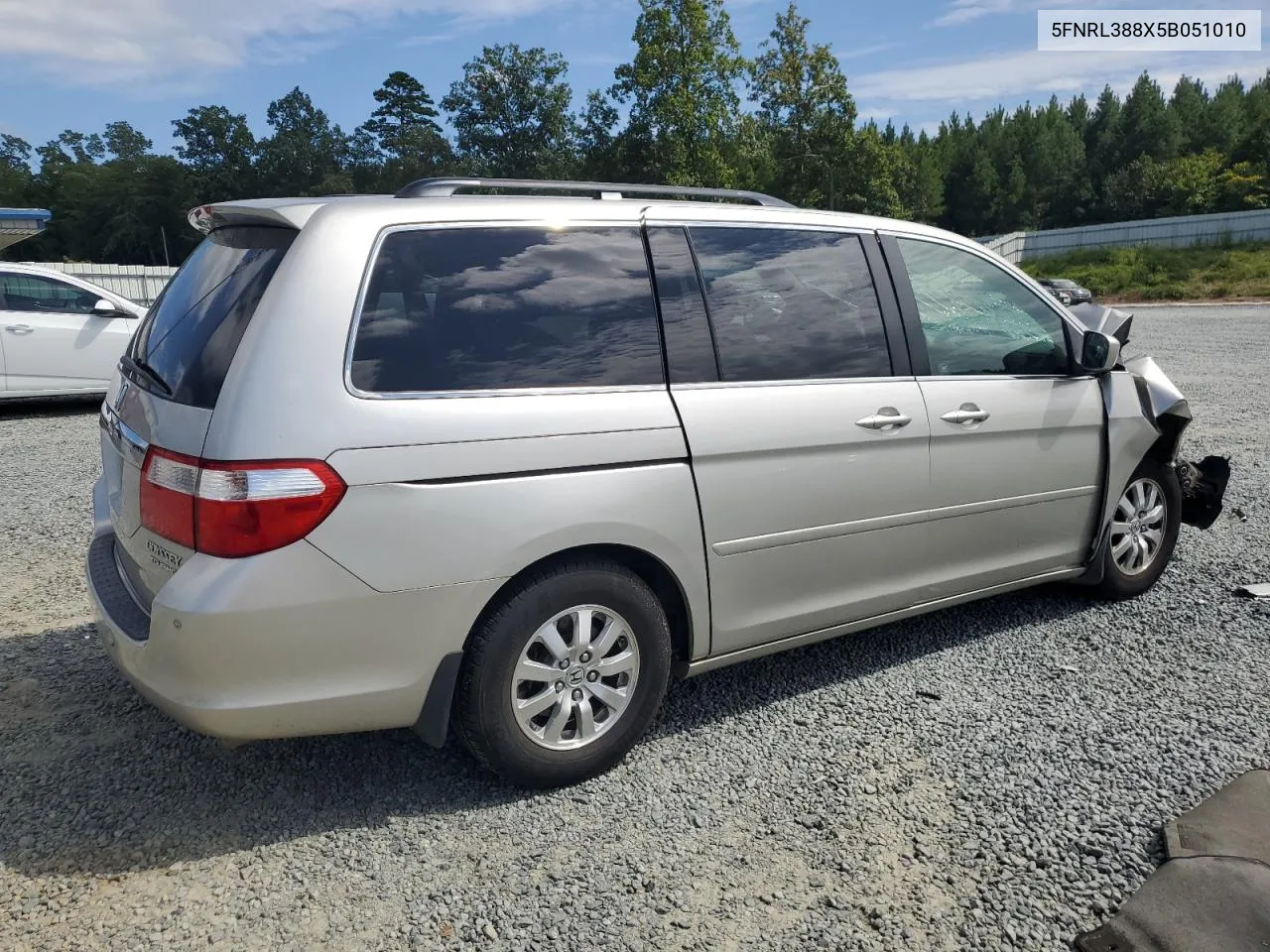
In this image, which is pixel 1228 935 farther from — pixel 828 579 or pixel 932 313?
pixel 932 313

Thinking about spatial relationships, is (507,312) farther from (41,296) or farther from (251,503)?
(41,296)

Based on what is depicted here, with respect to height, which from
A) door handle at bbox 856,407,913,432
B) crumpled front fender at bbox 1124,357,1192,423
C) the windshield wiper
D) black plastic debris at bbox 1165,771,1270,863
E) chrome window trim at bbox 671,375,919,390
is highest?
the windshield wiper

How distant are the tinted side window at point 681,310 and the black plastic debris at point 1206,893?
198 cm

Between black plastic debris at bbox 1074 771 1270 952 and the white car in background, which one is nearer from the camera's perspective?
black plastic debris at bbox 1074 771 1270 952

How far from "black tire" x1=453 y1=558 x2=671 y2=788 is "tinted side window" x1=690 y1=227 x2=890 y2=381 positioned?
864 mm

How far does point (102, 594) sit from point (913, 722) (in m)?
2.86

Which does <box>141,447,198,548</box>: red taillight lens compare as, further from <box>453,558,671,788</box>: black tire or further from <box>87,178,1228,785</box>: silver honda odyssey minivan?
<box>453,558,671,788</box>: black tire

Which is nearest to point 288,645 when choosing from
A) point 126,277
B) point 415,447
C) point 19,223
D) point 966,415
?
point 415,447

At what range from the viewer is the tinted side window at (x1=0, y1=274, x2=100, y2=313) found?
34.9ft

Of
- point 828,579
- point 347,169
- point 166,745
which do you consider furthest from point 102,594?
point 347,169

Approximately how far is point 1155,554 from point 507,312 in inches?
144

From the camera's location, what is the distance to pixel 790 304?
3.64m

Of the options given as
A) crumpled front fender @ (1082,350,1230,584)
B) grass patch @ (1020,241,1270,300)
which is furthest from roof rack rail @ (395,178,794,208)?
grass patch @ (1020,241,1270,300)

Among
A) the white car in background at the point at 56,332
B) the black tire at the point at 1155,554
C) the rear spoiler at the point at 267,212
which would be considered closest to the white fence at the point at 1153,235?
the white car in background at the point at 56,332
